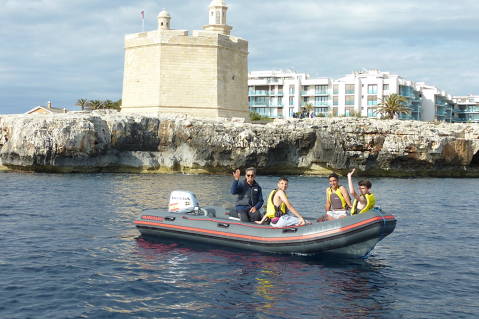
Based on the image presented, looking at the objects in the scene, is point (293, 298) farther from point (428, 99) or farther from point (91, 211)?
point (428, 99)

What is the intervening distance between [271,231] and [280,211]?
2.06 ft

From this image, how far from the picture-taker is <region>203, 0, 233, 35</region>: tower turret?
160 ft

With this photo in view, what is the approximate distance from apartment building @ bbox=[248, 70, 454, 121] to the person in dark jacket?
211 feet

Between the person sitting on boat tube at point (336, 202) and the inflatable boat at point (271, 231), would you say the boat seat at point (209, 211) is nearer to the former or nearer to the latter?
the inflatable boat at point (271, 231)

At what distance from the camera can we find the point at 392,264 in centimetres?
1217

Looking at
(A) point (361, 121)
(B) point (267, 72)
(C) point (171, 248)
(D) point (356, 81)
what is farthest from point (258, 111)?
(C) point (171, 248)

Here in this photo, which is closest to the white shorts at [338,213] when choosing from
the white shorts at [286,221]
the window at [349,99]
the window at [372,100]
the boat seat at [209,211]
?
the white shorts at [286,221]

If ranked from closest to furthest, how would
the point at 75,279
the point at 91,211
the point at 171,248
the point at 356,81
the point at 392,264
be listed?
the point at 75,279 → the point at 392,264 → the point at 171,248 → the point at 91,211 → the point at 356,81

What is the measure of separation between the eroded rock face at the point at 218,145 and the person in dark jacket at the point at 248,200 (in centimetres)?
2652

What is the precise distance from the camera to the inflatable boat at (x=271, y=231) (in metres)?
11.6

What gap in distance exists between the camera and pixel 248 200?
43.3ft

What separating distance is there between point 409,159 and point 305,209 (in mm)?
25580

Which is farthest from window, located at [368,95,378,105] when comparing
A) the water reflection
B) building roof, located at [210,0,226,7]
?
the water reflection

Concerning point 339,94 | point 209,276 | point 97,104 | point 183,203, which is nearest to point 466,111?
point 339,94
